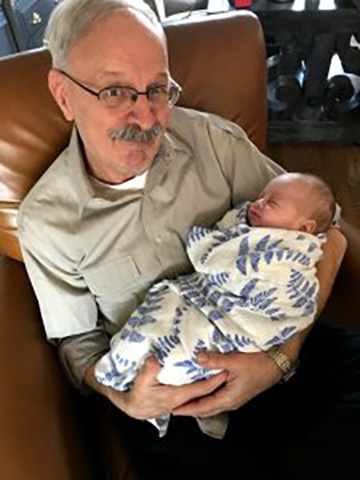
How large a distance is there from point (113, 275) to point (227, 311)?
0.95 feet

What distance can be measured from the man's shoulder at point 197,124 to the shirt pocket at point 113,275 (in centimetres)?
34

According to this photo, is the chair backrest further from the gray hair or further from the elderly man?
the gray hair

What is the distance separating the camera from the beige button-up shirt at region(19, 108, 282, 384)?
44.7 inches

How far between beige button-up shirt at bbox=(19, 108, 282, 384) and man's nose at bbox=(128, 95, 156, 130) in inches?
6.4

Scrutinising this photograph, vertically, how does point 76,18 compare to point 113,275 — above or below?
above

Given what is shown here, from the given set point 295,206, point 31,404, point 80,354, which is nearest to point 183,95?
point 295,206

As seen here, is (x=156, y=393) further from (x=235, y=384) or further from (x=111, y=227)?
(x=111, y=227)

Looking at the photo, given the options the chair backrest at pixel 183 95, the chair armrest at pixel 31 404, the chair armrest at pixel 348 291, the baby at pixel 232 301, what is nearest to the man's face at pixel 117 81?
the chair backrest at pixel 183 95

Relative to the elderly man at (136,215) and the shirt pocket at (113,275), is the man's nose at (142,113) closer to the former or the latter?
the elderly man at (136,215)

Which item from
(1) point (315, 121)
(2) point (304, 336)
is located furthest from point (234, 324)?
(1) point (315, 121)

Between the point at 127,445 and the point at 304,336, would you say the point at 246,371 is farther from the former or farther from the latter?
the point at 127,445

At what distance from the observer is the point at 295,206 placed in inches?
43.2

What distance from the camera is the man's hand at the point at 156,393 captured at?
1014 millimetres

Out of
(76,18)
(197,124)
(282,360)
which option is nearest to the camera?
(76,18)
